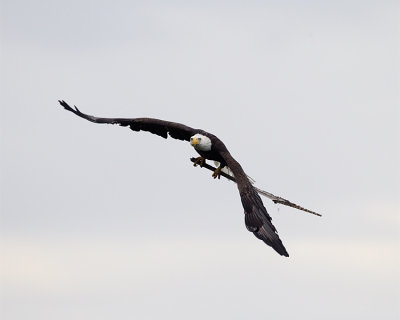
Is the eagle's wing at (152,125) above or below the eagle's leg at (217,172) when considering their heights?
above

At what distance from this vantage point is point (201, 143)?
4856 centimetres

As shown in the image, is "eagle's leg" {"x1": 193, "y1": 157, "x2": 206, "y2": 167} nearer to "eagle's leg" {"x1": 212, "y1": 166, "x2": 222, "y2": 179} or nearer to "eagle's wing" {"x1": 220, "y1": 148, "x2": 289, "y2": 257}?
"eagle's leg" {"x1": 212, "y1": 166, "x2": 222, "y2": 179}

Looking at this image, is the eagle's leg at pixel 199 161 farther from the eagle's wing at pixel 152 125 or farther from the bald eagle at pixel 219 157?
the eagle's wing at pixel 152 125

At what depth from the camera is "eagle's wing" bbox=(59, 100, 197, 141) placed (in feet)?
168

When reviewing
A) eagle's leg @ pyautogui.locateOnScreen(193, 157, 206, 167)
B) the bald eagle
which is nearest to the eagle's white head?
the bald eagle

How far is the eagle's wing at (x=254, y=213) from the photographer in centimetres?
4462

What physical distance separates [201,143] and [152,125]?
4.05 meters

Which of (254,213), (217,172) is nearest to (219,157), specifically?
(217,172)

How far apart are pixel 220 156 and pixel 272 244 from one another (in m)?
5.32

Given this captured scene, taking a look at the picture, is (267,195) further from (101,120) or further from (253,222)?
(101,120)

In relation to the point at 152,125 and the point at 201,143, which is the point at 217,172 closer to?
the point at 201,143

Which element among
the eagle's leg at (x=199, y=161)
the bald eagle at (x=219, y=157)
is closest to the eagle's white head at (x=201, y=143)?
the bald eagle at (x=219, y=157)

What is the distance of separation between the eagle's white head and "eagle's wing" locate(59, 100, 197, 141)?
1758 millimetres

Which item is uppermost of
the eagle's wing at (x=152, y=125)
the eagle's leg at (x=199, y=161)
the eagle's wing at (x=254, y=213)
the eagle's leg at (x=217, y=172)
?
the eagle's wing at (x=152, y=125)
